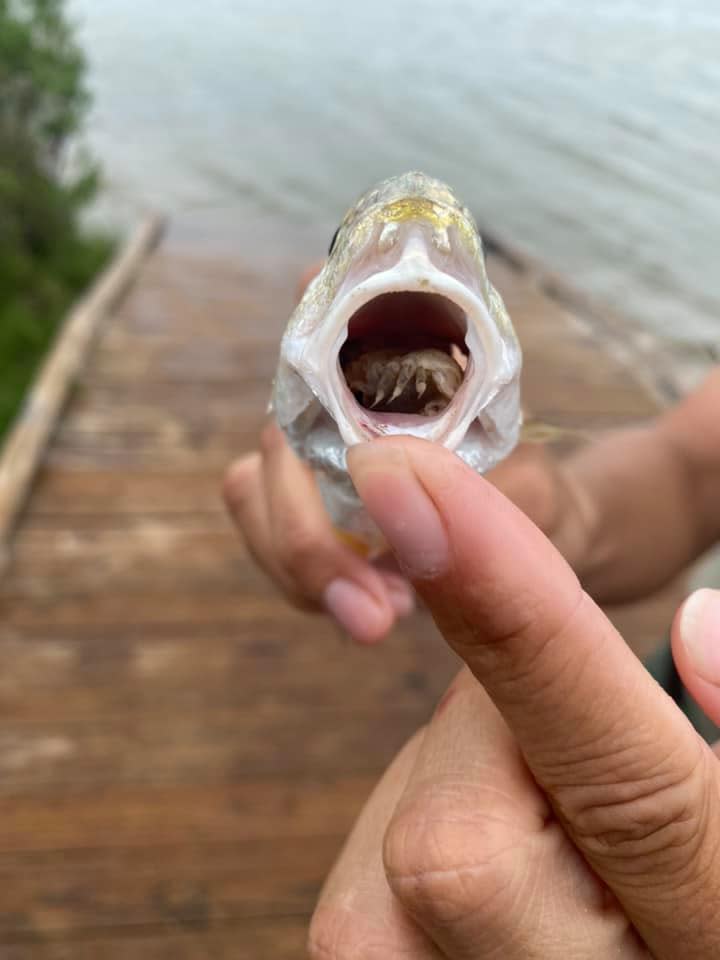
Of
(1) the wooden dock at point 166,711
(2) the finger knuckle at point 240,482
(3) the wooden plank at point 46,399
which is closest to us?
(2) the finger knuckle at point 240,482

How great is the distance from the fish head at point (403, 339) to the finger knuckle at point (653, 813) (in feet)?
1.23

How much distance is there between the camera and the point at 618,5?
23422mm

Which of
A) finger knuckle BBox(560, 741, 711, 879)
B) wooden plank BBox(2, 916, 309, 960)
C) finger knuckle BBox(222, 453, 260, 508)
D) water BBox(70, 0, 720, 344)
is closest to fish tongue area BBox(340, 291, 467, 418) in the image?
finger knuckle BBox(560, 741, 711, 879)

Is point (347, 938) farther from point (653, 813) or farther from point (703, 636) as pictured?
point (703, 636)

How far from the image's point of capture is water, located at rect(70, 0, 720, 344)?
11141mm

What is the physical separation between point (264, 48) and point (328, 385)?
22125mm

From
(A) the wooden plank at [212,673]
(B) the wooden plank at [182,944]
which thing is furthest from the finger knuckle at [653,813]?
(A) the wooden plank at [212,673]

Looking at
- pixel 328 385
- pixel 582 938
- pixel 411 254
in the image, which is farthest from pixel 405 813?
pixel 411 254

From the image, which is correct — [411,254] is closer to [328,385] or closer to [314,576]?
[328,385]

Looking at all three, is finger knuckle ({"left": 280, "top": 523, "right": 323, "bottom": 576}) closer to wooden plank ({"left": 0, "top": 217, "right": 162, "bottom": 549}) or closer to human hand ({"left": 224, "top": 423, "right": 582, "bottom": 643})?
human hand ({"left": 224, "top": 423, "right": 582, "bottom": 643})

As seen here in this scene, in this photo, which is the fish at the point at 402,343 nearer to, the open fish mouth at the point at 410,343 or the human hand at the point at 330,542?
the open fish mouth at the point at 410,343

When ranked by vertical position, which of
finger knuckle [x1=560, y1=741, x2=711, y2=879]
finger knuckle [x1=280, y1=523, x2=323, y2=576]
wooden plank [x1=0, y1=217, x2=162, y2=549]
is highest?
finger knuckle [x1=560, y1=741, x2=711, y2=879]

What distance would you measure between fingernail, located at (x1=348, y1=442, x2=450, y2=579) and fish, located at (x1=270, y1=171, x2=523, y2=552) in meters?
0.16

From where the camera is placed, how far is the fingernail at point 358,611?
1784 millimetres
